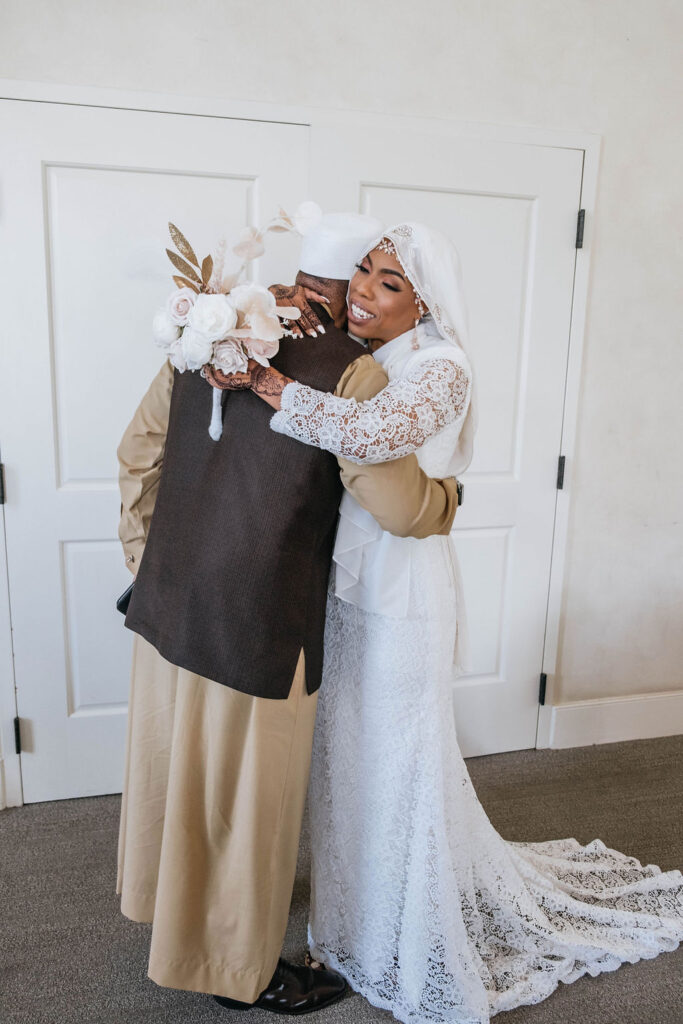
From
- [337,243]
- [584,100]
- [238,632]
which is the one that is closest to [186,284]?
[337,243]

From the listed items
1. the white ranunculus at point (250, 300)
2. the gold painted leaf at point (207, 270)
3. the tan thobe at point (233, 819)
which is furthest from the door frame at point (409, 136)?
the white ranunculus at point (250, 300)

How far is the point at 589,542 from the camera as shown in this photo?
9.38 feet

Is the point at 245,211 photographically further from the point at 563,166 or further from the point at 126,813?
the point at 126,813

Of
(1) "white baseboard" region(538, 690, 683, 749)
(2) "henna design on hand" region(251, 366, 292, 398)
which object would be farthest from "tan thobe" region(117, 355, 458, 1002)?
(1) "white baseboard" region(538, 690, 683, 749)

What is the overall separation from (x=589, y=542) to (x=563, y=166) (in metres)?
1.33

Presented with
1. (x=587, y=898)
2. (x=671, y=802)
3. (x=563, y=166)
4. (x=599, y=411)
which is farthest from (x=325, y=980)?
(x=563, y=166)

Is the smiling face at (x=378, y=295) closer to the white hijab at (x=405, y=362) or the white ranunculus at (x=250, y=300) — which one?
the white hijab at (x=405, y=362)

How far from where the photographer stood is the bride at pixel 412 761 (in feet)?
4.74

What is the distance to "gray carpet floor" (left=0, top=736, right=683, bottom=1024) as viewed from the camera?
1677 millimetres

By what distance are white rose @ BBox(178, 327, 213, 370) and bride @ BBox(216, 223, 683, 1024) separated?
0.37ft

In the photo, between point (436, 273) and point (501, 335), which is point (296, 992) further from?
point (501, 335)

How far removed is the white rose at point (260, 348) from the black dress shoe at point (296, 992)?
1.34m

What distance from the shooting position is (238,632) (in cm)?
136

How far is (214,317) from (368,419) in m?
0.29
